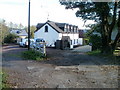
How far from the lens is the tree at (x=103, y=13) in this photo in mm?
18766

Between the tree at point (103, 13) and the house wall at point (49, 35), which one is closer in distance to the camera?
the tree at point (103, 13)

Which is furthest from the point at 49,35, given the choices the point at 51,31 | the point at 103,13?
the point at 103,13

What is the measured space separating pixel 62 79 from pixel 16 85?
206cm

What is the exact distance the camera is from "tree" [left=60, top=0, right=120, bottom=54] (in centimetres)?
1877

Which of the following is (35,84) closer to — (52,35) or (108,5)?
(108,5)

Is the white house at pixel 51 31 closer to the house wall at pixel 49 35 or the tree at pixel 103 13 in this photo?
the house wall at pixel 49 35

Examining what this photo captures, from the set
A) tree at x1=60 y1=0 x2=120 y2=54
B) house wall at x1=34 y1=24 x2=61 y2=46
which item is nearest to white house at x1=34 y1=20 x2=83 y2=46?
house wall at x1=34 y1=24 x2=61 y2=46

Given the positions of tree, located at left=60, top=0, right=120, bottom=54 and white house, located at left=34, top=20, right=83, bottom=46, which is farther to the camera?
white house, located at left=34, top=20, right=83, bottom=46

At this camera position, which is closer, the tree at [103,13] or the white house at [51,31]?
the tree at [103,13]

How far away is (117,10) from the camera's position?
20.1m

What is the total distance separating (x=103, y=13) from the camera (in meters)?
19.3

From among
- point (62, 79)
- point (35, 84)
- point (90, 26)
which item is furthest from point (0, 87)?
point (90, 26)

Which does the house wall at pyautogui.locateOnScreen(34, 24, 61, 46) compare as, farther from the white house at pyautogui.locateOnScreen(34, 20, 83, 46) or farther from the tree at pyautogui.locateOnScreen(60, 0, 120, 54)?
the tree at pyautogui.locateOnScreen(60, 0, 120, 54)

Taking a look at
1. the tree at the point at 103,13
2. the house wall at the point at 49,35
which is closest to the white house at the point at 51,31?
the house wall at the point at 49,35
